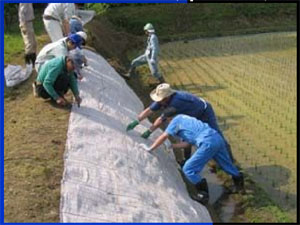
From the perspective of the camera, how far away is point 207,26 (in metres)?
21.0

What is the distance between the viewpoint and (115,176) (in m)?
5.84

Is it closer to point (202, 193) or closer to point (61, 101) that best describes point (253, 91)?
point (61, 101)

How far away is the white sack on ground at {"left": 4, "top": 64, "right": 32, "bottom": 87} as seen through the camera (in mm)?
9094

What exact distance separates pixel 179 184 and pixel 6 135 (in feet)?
7.46

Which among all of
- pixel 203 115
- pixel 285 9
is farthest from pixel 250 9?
pixel 203 115

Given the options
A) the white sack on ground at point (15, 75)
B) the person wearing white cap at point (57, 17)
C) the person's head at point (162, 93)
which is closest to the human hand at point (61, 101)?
the person's head at point (162, 93)

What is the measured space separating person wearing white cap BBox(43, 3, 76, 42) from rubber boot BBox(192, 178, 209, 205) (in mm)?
4166

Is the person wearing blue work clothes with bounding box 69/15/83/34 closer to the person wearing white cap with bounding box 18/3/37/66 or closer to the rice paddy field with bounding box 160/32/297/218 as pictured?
the person wearing white cap with bounding box 18/3/37/66

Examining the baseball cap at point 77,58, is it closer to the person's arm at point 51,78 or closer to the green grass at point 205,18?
the person's arm at point 51,78

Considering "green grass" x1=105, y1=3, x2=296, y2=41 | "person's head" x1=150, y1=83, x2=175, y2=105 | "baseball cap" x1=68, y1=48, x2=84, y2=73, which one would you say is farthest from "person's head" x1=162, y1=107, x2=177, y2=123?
"green grass" x1=105, y1=3, x2=296, y2=41

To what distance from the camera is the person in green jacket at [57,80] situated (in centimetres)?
725

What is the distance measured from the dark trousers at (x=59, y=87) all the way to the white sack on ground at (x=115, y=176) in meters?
0.31

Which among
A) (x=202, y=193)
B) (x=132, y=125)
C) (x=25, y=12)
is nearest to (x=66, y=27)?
(x=25, y=12)

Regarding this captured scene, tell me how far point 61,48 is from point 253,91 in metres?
5.05
